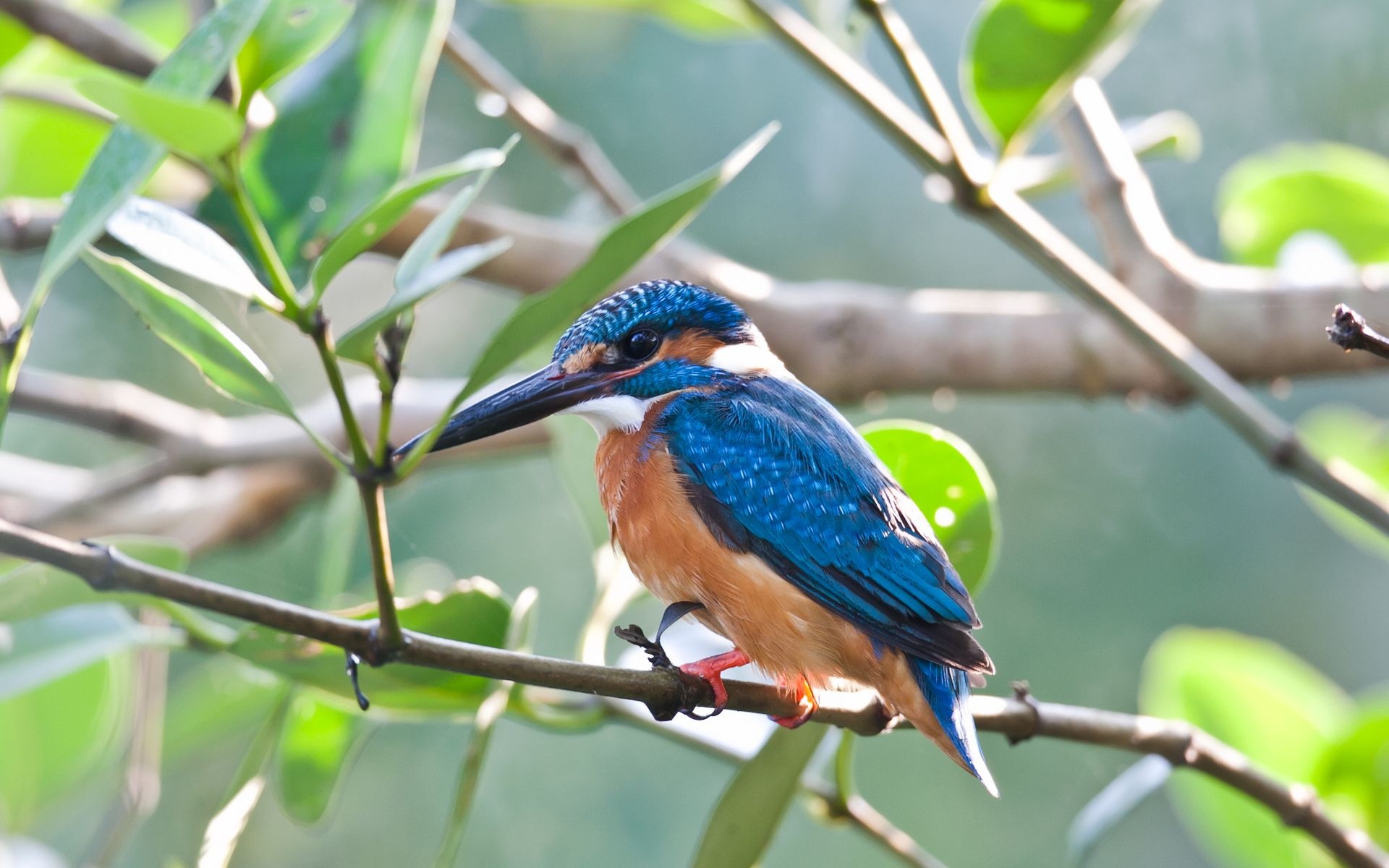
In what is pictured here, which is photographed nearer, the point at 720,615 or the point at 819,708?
the point at 819,708

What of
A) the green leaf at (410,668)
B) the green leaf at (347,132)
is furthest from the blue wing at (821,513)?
the green leaf at (347,132)

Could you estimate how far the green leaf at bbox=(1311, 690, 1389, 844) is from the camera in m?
1.17

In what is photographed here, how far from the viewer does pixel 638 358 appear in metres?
1.17

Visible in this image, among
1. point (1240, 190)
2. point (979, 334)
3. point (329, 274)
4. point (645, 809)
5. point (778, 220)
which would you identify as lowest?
point (645, 809)

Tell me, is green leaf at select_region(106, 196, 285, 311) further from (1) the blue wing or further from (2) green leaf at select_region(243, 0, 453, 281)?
(1) the blue wing

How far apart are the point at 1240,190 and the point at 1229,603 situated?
2525 mm

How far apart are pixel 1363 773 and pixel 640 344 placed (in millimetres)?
845

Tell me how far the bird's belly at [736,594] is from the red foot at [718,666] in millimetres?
27

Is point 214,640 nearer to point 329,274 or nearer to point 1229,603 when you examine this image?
point 329,274

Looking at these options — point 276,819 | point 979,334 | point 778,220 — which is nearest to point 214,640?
point 979,334

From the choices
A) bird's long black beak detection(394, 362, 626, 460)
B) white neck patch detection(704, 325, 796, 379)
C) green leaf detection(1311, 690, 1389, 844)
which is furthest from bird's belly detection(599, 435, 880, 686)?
green leaf detection(1311, 690, 1389, 844)

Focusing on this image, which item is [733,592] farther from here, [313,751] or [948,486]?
[313,751]

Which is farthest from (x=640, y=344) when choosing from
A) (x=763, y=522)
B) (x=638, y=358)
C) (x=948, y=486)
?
(x=948, y=486)

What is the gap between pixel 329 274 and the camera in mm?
679
